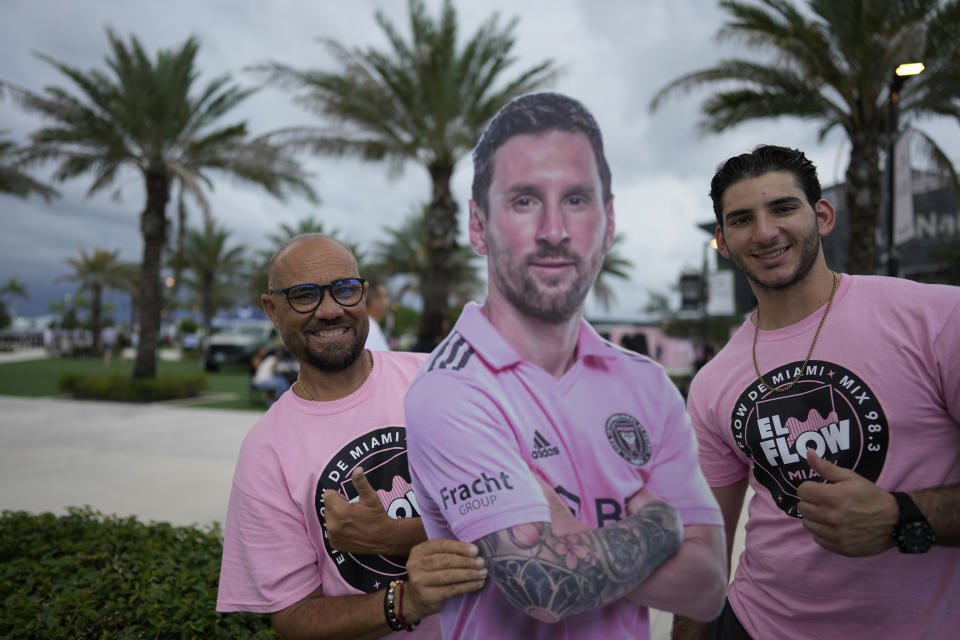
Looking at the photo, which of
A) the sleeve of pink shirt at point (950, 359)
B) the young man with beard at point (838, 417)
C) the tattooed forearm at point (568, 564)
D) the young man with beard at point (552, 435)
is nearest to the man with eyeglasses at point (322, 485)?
the young man with beard at point (552, 435)

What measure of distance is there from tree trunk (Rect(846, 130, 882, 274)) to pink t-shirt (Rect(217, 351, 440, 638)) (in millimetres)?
9000

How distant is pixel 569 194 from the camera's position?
4.09 ft

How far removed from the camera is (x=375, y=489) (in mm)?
1770

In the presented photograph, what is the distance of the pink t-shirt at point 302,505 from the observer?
5.69 ft

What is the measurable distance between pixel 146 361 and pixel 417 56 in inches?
435

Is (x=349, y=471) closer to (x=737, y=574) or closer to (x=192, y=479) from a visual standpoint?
(x=737, y=574)

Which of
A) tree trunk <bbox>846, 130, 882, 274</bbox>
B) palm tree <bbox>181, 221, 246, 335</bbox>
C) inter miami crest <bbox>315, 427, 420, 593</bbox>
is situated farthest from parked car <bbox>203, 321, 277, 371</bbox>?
inter miami crest <bbox>315, 427, 420, 593</bbox>

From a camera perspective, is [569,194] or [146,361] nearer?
[569,194]

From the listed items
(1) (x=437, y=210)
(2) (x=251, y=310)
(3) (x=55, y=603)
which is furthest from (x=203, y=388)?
(3) (x=55, y=603)

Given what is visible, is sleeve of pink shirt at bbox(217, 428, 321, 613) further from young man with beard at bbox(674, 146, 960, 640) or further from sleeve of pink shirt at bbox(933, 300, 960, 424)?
sleeve of pink shirt at bbox(933, 300, 960, 424)

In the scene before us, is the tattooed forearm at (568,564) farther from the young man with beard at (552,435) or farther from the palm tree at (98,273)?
Answer: the palm tree at (98,273)

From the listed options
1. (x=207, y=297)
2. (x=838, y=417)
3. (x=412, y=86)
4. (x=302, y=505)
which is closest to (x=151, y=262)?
(x=412, y=86)

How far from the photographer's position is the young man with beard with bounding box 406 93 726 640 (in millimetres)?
1144

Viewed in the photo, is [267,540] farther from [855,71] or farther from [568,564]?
[855,71]
